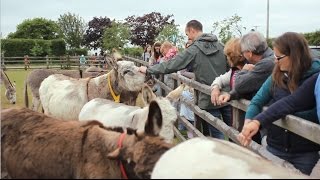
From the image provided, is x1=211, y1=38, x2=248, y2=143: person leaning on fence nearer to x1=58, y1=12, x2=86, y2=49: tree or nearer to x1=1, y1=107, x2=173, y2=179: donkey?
x1=1, y1=107, x2=173, y2=179: donkey

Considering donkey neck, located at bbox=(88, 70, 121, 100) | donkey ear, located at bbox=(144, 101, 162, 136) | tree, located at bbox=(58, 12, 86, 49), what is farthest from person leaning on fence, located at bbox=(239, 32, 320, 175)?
tree, located at bbox=(58, 12, 86, 49)

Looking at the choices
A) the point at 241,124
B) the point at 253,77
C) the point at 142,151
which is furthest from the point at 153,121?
the point at 241,124

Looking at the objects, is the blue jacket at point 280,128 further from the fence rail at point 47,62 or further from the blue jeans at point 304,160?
the fence rail at point 47,62

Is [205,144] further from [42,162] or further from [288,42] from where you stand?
[288,42]

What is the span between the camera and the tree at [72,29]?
63.1 meters

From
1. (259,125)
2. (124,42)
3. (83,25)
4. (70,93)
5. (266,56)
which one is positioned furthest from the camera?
(83,25)

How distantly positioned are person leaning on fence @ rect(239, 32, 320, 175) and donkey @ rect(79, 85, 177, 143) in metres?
1.22

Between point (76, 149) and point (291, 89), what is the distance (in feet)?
5.79

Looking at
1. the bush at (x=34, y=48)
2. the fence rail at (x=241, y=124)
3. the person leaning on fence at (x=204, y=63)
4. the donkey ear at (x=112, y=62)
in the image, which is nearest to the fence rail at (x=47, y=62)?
the bush at (x=34, y=48)

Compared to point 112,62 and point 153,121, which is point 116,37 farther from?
point 153,121

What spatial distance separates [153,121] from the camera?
8.88 ft

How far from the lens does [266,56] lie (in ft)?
14.5

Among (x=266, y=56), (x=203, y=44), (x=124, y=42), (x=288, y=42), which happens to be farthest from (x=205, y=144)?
(x=124, y=42)

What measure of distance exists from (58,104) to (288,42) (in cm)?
530
